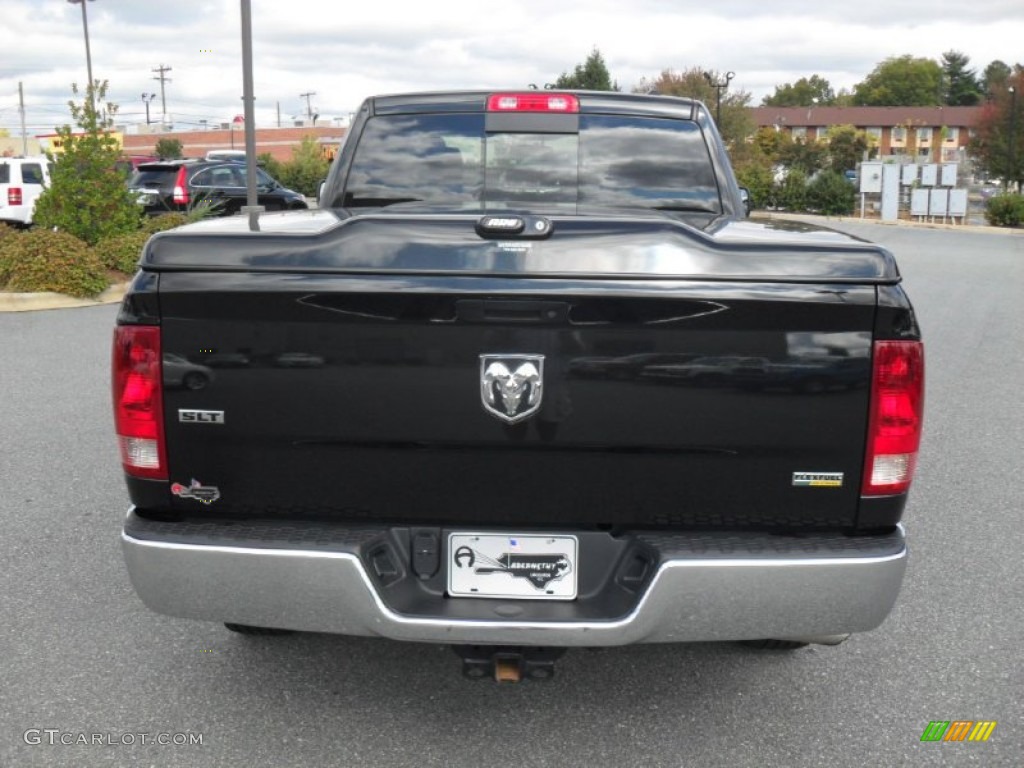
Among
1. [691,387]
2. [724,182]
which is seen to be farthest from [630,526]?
[724,182]

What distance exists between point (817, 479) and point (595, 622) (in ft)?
2.28

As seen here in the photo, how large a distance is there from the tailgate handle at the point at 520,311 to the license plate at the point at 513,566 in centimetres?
59

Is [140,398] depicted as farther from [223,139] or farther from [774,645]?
[223,139]

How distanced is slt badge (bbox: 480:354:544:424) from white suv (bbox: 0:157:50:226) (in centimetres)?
2321

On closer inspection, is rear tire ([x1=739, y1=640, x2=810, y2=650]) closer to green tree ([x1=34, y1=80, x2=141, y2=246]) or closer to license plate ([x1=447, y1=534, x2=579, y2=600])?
license plate ([x1=447, y1=534, x2=579, y2=600])

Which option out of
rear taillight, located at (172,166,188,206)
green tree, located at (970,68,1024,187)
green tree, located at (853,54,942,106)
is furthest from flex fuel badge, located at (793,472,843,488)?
green tree, located at (853,54,942,106)

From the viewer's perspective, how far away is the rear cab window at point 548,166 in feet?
14.9

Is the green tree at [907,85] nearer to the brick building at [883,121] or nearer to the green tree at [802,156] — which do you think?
the brick building at [883,121]

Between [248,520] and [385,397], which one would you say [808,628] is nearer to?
[385,397]

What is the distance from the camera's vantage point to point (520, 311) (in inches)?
109

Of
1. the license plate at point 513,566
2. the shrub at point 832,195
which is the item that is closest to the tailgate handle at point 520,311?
the license plate at point 513,566

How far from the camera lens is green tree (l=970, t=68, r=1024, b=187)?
6431 cm

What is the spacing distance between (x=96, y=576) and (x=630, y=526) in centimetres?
282

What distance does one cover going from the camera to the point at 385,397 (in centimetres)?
282
